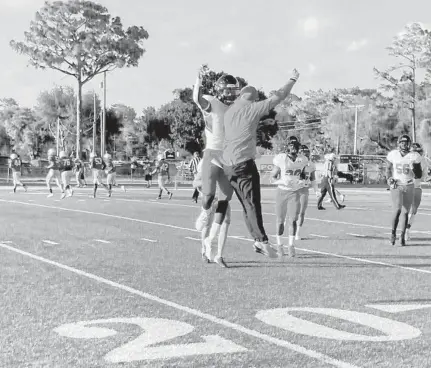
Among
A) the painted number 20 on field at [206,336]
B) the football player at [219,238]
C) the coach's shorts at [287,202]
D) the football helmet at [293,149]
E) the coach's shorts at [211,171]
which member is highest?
the football helmet at [293,149]

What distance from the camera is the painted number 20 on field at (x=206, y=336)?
5504 millimetres

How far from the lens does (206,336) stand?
19.6 feet

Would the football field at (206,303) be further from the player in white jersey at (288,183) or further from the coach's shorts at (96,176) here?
the coach's shorts at (96,176)

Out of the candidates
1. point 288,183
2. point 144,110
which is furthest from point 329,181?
point 144,110

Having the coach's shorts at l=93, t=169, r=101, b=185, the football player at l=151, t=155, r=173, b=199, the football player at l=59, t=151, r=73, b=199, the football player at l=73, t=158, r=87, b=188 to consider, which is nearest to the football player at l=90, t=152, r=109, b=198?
the coach's shorts at l=93, t=169, r=101, b=185

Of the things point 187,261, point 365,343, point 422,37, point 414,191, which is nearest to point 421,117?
point 422,37

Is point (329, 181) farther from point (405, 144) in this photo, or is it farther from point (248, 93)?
point (248, 93)

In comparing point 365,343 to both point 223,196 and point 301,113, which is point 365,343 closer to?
point 223,196

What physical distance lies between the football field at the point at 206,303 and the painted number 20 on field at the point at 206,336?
0.01 m

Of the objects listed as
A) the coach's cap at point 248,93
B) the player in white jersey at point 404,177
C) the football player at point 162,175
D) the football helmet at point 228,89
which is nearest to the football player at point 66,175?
the football player at point 162,175

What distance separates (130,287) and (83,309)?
1.29 meters

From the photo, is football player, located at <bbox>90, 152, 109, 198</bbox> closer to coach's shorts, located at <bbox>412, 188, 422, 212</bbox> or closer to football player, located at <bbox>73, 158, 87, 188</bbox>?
football player, located at <bbox>73, 158, 87, 188</bbox>

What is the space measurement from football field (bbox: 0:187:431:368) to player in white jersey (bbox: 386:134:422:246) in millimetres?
581

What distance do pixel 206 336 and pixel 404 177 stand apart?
7989mm
